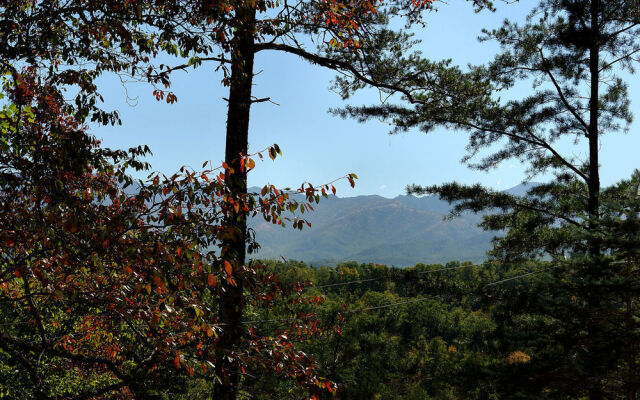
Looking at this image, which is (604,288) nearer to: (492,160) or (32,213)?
(492,160)

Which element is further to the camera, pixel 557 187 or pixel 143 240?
pixel 557 187

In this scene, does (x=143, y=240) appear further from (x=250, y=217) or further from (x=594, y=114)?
(x=594, y=114)

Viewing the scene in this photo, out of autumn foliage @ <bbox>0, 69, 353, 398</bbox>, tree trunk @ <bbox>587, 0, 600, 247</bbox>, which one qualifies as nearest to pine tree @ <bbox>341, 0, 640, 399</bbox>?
tree trunk @ <bbox>587, 0, 600, 247</bbox>

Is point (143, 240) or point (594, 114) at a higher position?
point (594, 114)

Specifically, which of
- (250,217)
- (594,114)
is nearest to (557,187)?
(594,114)

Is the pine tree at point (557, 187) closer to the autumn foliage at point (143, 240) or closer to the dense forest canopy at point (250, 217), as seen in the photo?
the dense forest canopy at point (250, 217)

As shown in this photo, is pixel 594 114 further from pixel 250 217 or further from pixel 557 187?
pixel 250 217

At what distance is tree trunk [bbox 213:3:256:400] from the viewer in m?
3.37

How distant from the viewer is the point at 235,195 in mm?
3125

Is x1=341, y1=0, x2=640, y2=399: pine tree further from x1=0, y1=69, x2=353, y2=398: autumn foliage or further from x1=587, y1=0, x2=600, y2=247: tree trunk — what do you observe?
x1=0, y1=69, x2=353, y2=398: autumn foliage

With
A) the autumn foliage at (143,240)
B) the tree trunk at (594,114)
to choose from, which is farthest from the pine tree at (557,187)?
the autumn foliage at (143,240)

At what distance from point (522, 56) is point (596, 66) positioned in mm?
1375

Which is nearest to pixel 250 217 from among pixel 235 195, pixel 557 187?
pixel 235 195

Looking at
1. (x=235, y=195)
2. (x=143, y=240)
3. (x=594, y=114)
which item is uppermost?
(x=594, y=114)
